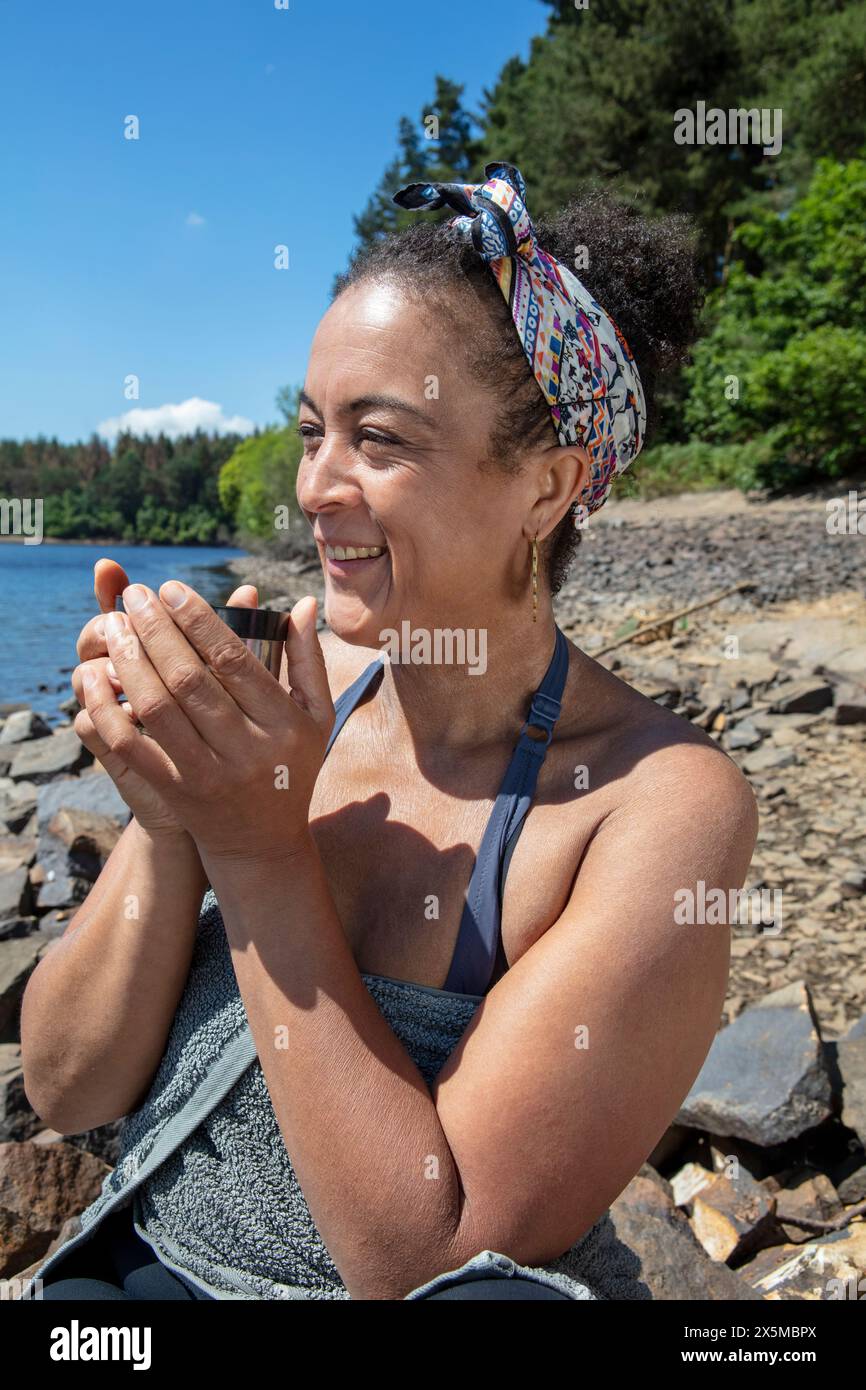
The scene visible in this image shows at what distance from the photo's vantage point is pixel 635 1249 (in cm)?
267

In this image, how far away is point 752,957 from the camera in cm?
481

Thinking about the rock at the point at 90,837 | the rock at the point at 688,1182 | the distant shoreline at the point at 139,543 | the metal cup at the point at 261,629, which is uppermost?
the distant shoreline at the point at 139,543

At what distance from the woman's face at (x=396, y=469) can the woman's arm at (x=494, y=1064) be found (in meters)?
0.61

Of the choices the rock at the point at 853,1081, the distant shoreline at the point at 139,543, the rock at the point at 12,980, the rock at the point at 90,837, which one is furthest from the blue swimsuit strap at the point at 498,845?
the distant shoreline at the point at 139,543

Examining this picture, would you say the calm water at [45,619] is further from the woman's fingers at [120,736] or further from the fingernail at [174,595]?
the fingernail at [174,595]

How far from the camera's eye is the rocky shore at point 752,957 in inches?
117

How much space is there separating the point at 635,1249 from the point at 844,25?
102 ft

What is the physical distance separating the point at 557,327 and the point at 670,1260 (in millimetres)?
2368

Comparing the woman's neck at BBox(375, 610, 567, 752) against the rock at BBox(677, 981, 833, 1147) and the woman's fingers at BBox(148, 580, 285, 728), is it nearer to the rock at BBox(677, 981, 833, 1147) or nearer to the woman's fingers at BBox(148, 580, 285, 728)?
the woman's fingers at BBox(148, 580, 285, 728)

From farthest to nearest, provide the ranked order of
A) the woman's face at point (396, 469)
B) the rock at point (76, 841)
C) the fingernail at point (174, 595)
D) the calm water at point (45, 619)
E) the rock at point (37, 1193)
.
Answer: the calm water at point (45, 619), the rock at point (76, 841), the rock at point (37, 1193), the woman's face at point (396, 469), the fingernail at point (174, 595)

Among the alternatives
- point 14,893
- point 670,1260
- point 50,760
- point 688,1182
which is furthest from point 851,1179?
point 50,760

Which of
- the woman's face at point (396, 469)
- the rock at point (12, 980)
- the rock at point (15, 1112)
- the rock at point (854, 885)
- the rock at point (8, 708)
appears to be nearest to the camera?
the woman's face at point (396, 469)

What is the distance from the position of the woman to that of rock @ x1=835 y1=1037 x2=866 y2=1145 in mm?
1929
